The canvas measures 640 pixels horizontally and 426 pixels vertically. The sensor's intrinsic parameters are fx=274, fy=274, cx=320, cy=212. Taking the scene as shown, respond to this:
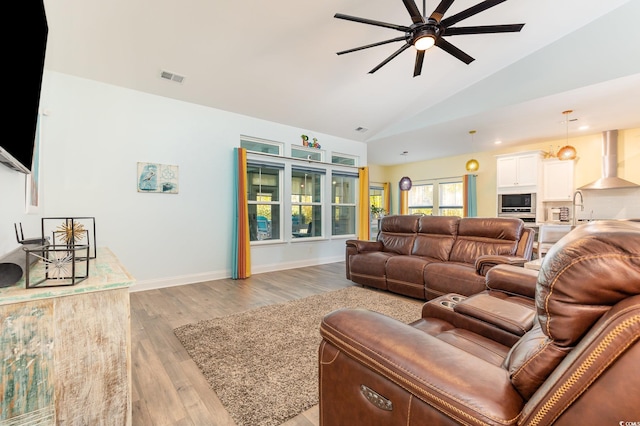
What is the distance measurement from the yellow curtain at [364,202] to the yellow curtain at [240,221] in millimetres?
2896

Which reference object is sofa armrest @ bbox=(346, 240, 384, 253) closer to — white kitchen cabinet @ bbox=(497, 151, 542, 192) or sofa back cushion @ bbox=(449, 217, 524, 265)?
sofa back cushion @ bbox=(449, 217, 524, 265)

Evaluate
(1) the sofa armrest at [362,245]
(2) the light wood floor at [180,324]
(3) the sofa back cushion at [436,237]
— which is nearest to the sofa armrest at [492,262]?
(3) the sofa back cushion at [436,237]

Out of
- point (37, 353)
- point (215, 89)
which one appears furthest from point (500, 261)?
point (215, 89)

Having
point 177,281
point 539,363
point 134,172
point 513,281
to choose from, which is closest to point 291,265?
point 177,281

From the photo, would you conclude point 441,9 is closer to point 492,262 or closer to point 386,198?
point 492,262

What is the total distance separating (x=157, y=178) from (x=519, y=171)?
24.6ft

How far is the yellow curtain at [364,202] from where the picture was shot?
6371mm

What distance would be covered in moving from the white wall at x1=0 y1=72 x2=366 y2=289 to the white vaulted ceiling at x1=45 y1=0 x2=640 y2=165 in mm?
256

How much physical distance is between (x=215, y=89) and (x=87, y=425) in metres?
3.92

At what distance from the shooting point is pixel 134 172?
147 inches

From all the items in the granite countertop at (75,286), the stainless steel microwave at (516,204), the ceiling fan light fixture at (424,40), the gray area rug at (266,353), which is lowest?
the gray area rug at (266,353)

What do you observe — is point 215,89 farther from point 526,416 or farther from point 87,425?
point 526,416

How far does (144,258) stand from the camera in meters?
3.78

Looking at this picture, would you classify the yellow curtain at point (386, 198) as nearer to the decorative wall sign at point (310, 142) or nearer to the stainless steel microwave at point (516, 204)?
the stainless steel microwave at point (516, 204)
